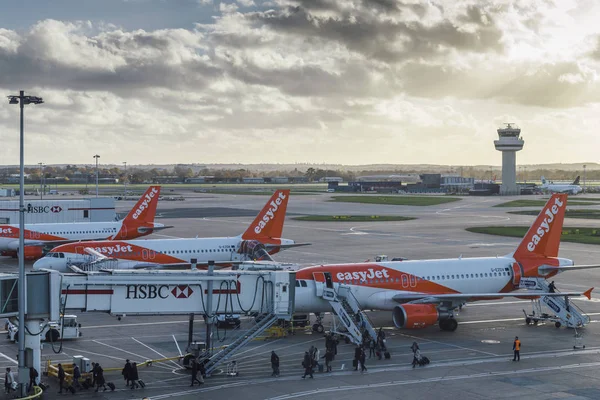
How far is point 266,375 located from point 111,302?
8.47 meters

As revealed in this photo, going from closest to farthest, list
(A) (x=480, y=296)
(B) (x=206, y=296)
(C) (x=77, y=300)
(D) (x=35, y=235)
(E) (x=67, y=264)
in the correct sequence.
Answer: (C) (x=77, y=300)
(B) (x=206, y=296)
(A) (x=480, y=296)
(E) (x=67, y=264)
(D) (x=35, y=235)

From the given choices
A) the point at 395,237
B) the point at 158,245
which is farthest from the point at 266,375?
the point at 395,237

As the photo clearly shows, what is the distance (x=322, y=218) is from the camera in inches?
5536

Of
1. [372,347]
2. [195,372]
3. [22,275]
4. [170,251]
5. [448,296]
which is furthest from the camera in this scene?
[170,251]

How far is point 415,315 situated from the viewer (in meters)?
44.0

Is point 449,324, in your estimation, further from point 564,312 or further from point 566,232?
point 566,232

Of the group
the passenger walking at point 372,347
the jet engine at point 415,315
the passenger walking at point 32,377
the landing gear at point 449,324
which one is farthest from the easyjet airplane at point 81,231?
the passenger walking at point 32,377

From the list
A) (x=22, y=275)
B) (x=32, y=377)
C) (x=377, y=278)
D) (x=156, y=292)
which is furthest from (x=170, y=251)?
(x=22, y=275)

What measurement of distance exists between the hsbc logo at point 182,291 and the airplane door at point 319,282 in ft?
33.1

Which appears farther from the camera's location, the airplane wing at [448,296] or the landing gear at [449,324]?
the landing gear at [449,324]

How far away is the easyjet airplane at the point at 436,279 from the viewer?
44.6m

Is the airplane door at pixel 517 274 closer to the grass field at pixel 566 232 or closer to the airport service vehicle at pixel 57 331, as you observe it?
the airport service vehicle at pixel 57 331

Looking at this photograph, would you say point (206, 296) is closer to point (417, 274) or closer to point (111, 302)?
point (111, 302)

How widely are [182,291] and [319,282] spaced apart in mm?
10712
